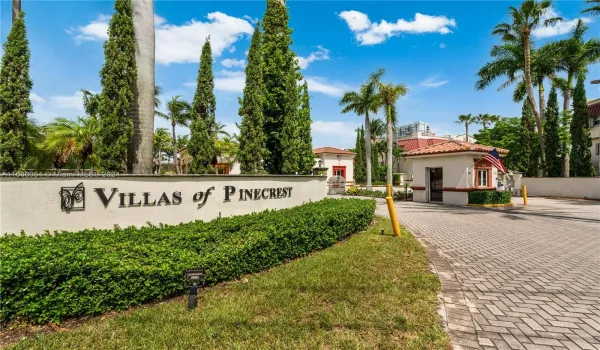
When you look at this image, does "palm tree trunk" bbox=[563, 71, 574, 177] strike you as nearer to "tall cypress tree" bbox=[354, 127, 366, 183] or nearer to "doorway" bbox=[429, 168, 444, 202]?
"doorway" bbox=[429, 168, 444, 202]

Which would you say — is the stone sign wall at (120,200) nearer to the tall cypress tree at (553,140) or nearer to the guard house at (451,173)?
the guard house at (451,173)

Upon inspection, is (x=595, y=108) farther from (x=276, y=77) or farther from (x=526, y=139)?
(x=276, y=77)

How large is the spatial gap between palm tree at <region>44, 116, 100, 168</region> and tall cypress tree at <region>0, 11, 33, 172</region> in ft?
26.8

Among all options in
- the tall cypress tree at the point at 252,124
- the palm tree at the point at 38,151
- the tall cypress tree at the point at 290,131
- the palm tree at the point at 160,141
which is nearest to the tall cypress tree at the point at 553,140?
the tall cypress tree at the point at 290,131

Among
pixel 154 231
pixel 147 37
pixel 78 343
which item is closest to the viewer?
pixel 78 343

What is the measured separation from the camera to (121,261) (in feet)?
11.7

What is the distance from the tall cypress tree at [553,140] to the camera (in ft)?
80.7

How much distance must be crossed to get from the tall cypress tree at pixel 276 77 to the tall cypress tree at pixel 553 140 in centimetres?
2548

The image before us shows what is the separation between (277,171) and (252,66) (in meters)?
3.86

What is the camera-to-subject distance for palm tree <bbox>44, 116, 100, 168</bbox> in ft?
53.6

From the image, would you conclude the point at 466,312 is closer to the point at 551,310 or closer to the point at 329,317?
the point at 551,310

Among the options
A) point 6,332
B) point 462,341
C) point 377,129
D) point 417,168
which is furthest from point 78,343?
point 377,129

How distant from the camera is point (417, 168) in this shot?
787 inches

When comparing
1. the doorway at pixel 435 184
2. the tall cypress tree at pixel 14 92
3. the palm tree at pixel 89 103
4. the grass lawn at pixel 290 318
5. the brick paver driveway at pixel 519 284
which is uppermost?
the palm tree at pixel 89 103
